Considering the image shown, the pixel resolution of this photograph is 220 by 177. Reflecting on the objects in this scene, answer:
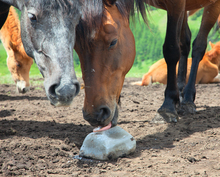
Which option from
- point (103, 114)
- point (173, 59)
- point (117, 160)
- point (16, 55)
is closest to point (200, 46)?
point (173, 59)

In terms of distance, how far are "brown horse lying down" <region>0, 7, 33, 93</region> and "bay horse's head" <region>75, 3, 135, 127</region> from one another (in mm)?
3773

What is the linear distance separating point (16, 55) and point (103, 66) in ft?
13.6

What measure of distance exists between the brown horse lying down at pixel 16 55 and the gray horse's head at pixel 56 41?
4.09 meters

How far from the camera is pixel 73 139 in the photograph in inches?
103

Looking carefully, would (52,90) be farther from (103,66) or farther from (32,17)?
(103,66)

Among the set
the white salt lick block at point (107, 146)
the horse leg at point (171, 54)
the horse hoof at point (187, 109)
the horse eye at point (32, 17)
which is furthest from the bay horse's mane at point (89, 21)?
the horse hoof at point (187, 109)

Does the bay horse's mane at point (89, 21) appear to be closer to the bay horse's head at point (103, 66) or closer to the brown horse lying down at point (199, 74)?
the bay horse's head at point (103, 66)

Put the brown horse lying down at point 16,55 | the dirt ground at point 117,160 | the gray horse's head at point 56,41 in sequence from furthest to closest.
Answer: the brown horse lying down at point 16,55, the dirt ground at point 117,160, the gray horse's head at point 56,41

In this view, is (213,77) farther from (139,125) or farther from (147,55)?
(139,125)

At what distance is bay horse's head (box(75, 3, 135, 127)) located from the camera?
7.09 ft

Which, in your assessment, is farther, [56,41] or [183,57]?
[183,57]

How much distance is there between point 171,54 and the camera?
3.45m

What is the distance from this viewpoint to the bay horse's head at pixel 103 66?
216 cm

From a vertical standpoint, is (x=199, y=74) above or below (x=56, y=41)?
below
